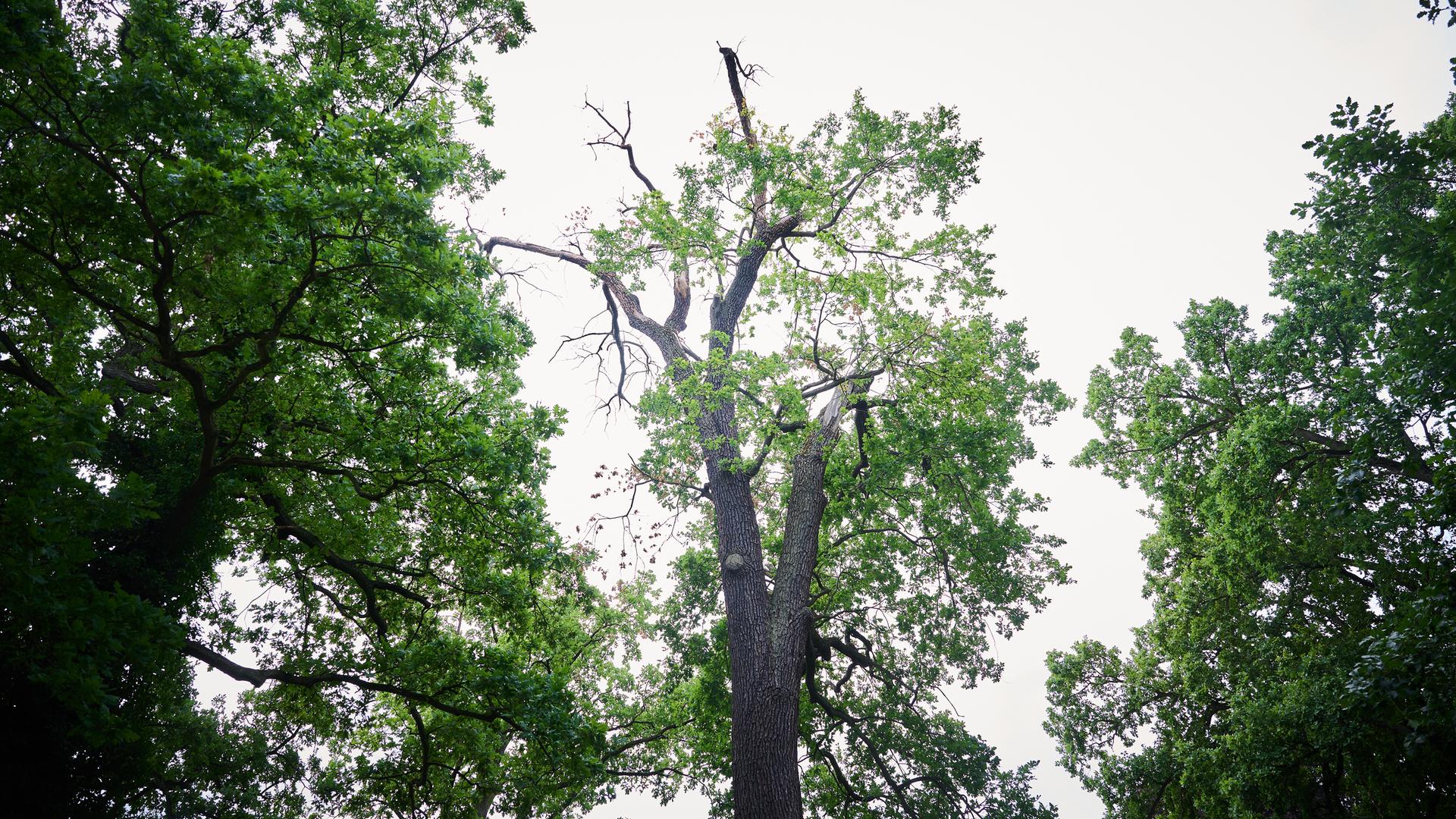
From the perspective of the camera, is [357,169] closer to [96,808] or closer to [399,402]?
[399,402]

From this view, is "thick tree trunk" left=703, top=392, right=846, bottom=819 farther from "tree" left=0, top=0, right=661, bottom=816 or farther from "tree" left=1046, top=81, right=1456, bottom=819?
"tree" left=1046, top=81, right=1456, bottom=819

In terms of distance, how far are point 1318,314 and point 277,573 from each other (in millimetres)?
12888

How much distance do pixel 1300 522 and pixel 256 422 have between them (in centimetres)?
1193

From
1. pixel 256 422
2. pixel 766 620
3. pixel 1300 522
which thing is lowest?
pixel 766 620

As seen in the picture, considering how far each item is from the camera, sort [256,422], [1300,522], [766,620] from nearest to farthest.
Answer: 1. [256,422]
2. [766,620]
3. [1300,522]

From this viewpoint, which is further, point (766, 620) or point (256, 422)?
point (766, 620)

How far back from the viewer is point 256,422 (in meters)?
6.11

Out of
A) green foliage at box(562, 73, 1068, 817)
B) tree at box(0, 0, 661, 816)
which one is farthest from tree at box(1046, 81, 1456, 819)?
tree at box(0, 0, 661, 816)

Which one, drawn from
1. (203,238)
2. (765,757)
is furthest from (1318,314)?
(203,238)

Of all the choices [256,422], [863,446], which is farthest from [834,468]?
[256,422]

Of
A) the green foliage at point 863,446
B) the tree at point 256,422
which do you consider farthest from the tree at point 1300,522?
the tree at point 256,422

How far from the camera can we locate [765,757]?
6855 mm

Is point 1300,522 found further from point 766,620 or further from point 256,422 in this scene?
point 256,422

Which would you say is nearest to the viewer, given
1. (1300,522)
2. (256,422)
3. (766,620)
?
(256,422)
